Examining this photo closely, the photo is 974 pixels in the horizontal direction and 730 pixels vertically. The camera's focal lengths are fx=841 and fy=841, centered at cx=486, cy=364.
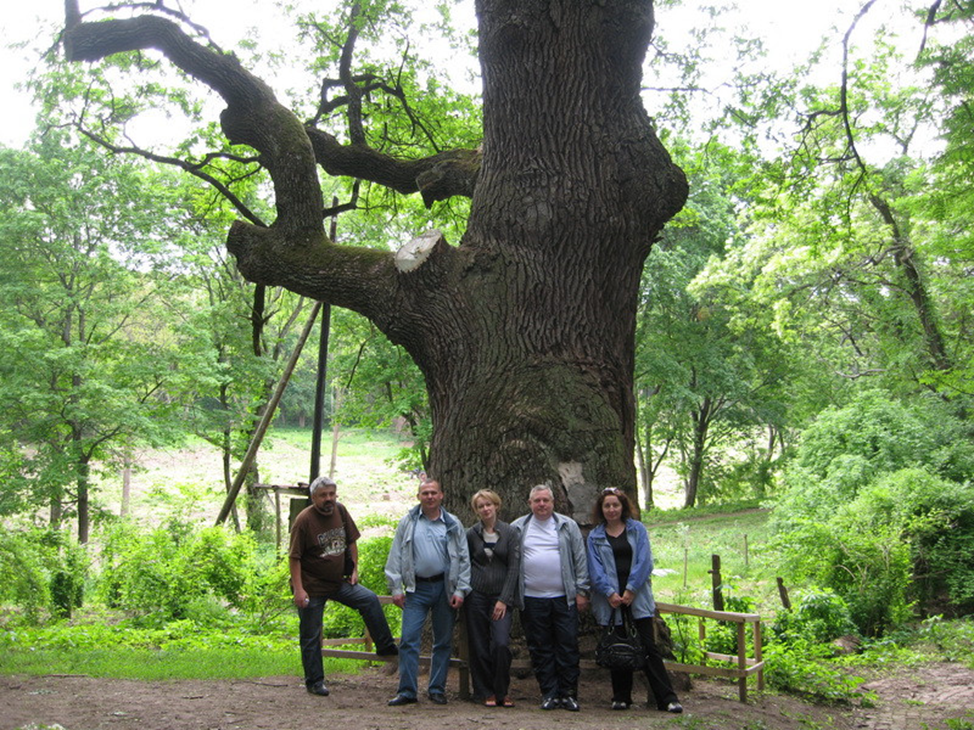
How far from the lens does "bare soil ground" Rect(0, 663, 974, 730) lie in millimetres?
4887


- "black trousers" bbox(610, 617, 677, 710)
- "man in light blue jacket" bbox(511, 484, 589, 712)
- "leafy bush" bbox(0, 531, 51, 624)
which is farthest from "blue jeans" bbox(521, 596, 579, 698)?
"leafy bush" bbox(0, 531, 51, 624)

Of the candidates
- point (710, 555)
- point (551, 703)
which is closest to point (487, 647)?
point (551, 703)

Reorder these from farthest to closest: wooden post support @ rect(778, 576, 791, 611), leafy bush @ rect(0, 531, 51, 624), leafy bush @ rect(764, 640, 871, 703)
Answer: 1. wooden post support @ rect(778, 576, 791, 611)
2. leafy bush @ rect(0, 531, 51, 624)
3. leafy bush @ rect(764, 640, 871, 703)

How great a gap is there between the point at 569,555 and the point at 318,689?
199 centimetres

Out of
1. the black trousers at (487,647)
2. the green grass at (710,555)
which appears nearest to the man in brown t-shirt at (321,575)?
the black trousers at (487,647)

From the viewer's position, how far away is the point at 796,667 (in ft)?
24.2

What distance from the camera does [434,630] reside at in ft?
19.2

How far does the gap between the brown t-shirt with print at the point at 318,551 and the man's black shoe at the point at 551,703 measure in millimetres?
1679

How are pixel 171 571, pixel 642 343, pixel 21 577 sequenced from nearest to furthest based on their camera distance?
pixel 21 577
pixel 171 571
pixel 642 343

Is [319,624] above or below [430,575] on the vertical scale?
below

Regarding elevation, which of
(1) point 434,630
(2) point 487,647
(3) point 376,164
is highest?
(3) point 376,164

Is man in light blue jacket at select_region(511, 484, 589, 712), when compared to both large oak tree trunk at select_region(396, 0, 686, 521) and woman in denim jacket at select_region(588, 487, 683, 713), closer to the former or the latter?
woman in denim jacket at select_region(588, 487, 683, 713)

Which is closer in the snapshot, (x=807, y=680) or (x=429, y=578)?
(x=429, y=578)

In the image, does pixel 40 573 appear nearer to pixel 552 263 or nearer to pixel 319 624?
pixel 319 624
